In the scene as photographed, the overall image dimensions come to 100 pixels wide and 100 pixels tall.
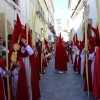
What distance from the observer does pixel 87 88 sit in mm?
7242

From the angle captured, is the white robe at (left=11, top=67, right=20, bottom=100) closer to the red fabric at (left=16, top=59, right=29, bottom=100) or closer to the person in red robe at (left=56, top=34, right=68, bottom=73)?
the red fabric at (left=16, top=59, right=29, bottom=100)

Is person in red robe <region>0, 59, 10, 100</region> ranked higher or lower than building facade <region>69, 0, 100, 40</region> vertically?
lower

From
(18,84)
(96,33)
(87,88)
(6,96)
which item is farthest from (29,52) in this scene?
(87,88)

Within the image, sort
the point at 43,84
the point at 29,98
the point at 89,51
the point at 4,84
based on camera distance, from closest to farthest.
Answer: the point at 4,84, the point at 29,98, the point at 89,51, the point at 43,84

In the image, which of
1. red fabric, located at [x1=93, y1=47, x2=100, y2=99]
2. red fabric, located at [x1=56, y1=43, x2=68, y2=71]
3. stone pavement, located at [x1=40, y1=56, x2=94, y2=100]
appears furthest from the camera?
red fabric, located at [x1=56, y1=43, x2=68, y2=71]

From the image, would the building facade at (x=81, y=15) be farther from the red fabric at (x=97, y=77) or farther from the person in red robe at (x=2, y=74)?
the person in red robe at (x=2, y=74)

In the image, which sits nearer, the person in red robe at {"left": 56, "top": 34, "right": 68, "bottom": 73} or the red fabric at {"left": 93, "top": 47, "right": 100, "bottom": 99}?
the red fabric at {"left": 93, "top": 47, "right": 100, "bottom": 99}

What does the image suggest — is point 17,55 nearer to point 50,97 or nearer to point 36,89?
point 36,89

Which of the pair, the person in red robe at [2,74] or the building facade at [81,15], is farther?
the building facade at [81,15]

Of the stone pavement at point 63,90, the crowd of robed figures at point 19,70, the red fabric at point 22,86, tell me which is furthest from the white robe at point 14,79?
the stone pavement at point 63,90

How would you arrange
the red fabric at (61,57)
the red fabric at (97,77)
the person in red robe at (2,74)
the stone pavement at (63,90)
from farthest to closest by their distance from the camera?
the red fabric at (61,57) < the stone pavement at (63,90) < the red fabric at (97,77) < the person in red robe at (2,74)

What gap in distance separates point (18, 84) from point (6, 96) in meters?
0.39

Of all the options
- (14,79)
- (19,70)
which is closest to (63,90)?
(14,79)

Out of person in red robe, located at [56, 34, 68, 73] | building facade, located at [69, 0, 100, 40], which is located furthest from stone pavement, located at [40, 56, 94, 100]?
building facade, located at [69, 0, 100, 40]
